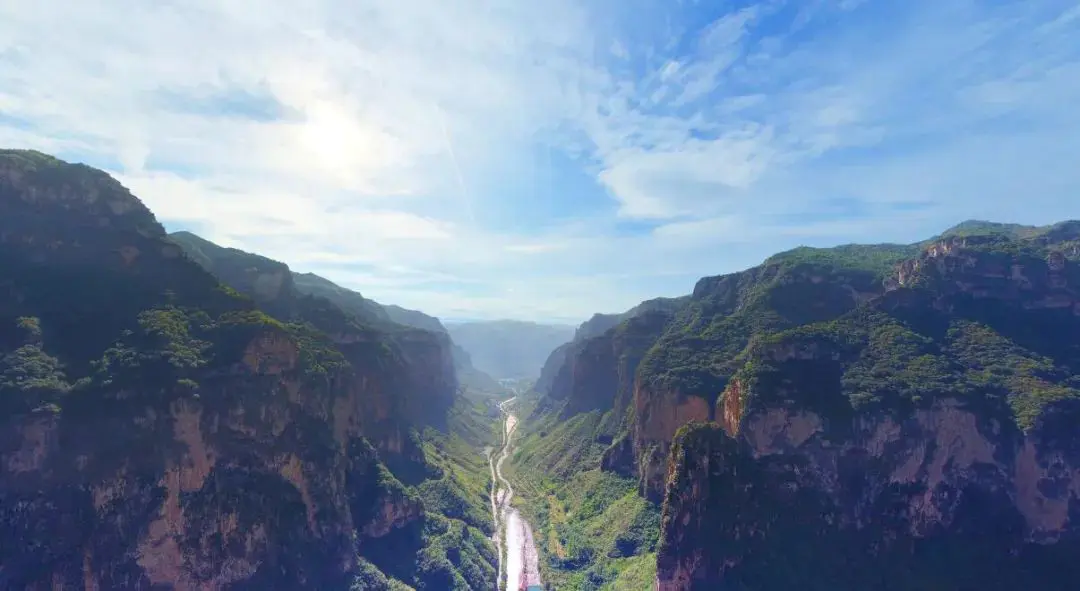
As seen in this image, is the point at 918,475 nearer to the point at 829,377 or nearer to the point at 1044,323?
the point at 829,377

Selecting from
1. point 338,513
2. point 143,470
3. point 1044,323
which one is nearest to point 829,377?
point 1044,323

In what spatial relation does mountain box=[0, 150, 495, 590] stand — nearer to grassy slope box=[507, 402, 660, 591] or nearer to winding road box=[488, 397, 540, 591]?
winding road box=[488, 397, 540, 591]

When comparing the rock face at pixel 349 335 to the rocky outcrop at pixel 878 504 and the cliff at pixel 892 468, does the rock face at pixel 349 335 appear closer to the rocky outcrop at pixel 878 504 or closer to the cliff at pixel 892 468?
the rocky outcrop at pixel 878 504

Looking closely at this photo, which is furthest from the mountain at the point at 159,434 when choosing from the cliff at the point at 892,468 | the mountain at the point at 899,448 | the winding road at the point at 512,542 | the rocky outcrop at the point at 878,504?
the cliff at the point at 892,468

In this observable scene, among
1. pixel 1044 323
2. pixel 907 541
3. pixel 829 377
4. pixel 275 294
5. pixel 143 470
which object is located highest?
pixel 275 294

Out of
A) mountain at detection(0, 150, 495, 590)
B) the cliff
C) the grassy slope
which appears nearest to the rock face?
mountain at detection(0, 150, 495, 590)
